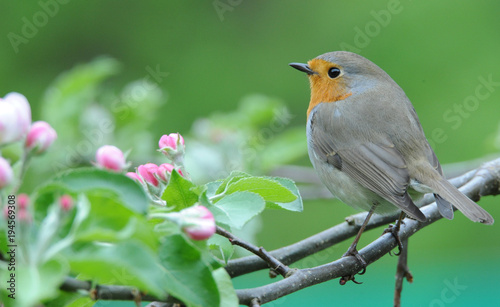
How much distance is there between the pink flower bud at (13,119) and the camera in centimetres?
95

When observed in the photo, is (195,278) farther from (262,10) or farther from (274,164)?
(262,10)

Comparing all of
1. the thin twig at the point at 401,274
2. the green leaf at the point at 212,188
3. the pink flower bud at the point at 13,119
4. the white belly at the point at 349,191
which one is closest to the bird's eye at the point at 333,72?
the white belly at the point at 349,191

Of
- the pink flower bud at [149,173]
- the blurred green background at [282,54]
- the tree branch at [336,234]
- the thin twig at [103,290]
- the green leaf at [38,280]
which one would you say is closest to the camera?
the green leaf at [38,280]

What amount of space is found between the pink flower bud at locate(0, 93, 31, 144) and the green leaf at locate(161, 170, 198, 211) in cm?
29

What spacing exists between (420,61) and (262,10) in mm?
2061

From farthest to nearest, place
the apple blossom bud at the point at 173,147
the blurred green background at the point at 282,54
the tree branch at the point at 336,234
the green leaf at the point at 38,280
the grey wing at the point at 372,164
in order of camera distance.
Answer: the blurred green background at the point at 282,54, the grey wing at the point at 372,164, the tree branch at the point at 336,234, the apple blossom bud at the point at 173,147, the green leaf at the point at 38,280

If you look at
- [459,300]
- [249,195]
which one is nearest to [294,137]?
[459,300]

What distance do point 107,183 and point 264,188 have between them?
0.39 m

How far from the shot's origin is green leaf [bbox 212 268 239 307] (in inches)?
42.1

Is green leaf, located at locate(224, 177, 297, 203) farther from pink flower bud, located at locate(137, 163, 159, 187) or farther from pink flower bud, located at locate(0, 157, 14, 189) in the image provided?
pink flower bud, located at locate(0, 157, 14, 189)

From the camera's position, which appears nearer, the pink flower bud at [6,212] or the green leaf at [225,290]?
the pink flower bud at [6,212]

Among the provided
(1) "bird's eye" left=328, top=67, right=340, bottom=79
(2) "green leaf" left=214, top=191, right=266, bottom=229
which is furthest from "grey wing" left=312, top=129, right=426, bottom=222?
(2) "green leaf" left=214, top=191, right=266, bottom=229

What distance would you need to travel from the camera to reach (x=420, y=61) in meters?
5.68

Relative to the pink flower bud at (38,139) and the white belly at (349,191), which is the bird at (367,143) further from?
the pink flower bud at (38,139)
